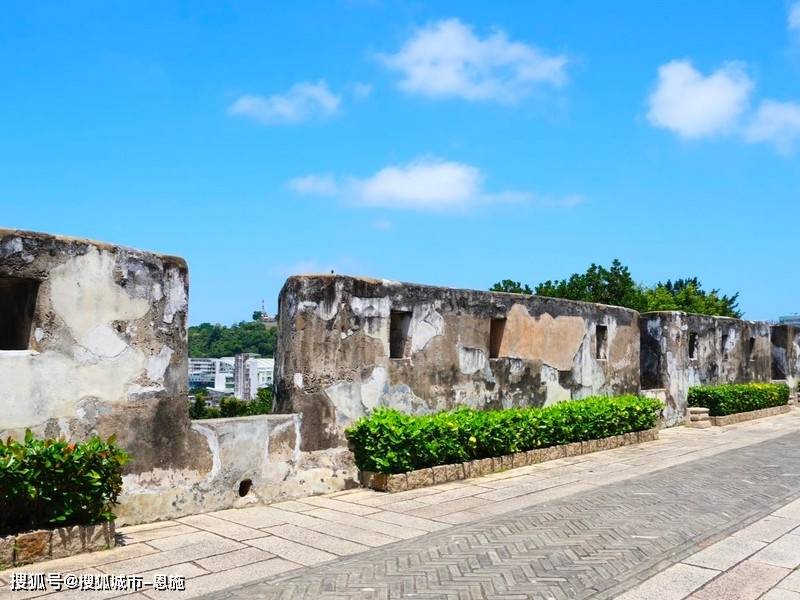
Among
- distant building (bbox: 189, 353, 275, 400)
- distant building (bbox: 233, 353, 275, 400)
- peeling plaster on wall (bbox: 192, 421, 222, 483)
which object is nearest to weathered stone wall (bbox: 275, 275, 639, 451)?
peeling plaster on wall (bbox: 192, 421, 222, 483)

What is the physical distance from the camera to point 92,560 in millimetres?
5277

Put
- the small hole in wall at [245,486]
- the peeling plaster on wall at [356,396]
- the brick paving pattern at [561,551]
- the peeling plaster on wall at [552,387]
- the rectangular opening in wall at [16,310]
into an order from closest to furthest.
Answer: the brick paving pattern at [561,551] < the rectangular opening in wall at [16,310] < the small hole in wall at [245,486] < the peeling plaster on wall at [356,396] < the peeling plaster on wall at [552,387]

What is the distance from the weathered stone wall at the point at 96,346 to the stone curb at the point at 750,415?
1344cm

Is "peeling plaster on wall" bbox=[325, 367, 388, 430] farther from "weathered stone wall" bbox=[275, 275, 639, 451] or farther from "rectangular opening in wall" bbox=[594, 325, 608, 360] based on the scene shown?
"rectangular opening in wall" bbox=[594, 325, 608, 360]

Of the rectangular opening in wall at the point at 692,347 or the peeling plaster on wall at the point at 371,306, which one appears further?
the rectangular opening in wall at the point at 692,347

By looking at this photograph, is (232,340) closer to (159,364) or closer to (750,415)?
(750,415)

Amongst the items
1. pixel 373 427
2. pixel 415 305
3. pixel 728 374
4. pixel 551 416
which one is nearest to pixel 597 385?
pixel 551 416

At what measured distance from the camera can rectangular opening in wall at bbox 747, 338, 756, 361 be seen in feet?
67.5

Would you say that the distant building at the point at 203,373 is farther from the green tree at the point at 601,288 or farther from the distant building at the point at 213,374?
the green tree at the point at 601,288

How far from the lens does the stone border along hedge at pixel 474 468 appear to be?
8.17m

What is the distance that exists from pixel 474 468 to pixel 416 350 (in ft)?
5.46

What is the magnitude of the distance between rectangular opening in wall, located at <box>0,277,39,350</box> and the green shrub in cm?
94

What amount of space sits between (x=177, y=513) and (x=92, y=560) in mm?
1439

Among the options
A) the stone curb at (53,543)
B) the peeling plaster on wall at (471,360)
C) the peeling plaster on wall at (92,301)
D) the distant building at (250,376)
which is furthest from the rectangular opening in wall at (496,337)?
the distant building at (250,376)
